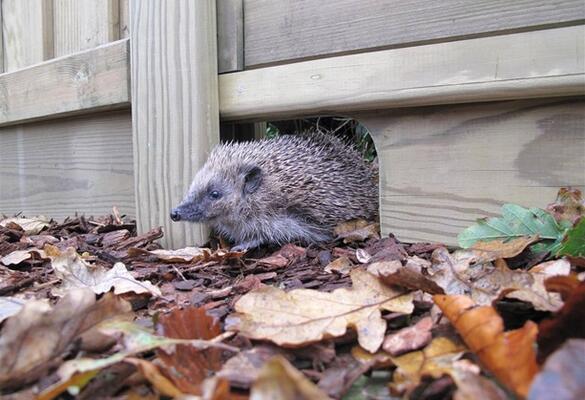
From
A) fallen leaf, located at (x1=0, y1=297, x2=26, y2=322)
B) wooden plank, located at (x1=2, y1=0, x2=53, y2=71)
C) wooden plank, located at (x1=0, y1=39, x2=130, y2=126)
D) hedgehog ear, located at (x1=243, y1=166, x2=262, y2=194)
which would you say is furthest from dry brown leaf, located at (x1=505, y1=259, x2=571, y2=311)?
wooden plank, located at (x1=2, y1=0, x2=53, y2=71)

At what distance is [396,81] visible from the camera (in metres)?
2.74

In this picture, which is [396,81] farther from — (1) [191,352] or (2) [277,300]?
(1) [191,352]

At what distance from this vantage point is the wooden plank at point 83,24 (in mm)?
3981

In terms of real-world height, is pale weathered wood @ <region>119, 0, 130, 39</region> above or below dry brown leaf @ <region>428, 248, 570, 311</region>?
above

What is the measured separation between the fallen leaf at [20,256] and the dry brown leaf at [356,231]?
1.65 m

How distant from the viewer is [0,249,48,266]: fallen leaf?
2.60 metres

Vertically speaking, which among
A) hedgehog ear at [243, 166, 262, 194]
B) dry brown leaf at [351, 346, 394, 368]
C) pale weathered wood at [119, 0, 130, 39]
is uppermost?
pale weathered wood at [119, 0, 130, 39]

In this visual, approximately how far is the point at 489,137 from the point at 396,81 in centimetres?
53

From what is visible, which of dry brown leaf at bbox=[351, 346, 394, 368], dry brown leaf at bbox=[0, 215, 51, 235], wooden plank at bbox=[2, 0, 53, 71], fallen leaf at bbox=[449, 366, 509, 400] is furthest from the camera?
wooden plank at bbox=[2, 0, 53, 71]

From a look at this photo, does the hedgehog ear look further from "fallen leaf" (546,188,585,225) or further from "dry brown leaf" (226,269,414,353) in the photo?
"dry brown leaf" (226,269,414,353)

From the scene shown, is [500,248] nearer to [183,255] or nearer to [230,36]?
[183,255]

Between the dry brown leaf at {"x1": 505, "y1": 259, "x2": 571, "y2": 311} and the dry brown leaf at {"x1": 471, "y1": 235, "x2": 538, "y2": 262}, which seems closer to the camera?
the dry brown leaf at {"x1": 505, "y1": 259, "x2": 571, "y2": 311}

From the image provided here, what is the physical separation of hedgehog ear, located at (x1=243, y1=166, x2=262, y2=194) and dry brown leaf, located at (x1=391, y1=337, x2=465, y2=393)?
92.3 inches

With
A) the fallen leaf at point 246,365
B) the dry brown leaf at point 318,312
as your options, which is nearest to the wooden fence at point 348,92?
the dry brown leaf at point 318,312
